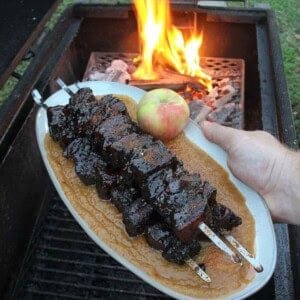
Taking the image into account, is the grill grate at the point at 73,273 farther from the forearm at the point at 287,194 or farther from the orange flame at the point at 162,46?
the orange flame at the point at 162,46

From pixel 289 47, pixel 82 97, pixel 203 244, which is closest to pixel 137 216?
pixel 203 244

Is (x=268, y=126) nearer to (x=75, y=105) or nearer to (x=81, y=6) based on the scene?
(x=75, y=105)

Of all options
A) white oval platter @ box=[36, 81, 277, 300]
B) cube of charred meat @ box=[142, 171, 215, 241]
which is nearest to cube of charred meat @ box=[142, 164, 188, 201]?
cube of charred meat @ box=[142, 171, 215, 241]

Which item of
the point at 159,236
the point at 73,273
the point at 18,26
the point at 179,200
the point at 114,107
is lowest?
the point at 73,273

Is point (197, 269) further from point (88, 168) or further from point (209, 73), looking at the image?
point (209, 73)

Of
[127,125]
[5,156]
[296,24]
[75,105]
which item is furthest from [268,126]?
[296,24]

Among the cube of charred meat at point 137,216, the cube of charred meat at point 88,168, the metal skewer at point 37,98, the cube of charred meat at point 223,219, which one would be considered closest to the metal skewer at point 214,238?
the cube of charred meat at point 223,219
